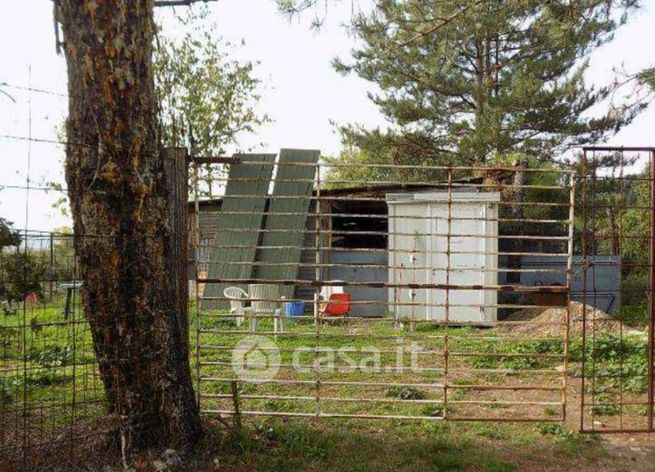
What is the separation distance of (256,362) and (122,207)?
4062 mm

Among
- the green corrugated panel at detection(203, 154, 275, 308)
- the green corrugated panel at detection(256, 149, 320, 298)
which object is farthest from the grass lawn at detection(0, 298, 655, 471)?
the green corrugated panel at detection(256, 149, 320, 298)

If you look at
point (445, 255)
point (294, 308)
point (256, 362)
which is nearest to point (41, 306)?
point (256, 362)

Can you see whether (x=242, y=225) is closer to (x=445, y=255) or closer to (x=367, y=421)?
(x=445, y=255)

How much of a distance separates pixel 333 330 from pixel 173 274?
6458mm

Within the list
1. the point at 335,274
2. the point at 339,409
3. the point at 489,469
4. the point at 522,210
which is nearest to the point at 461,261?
the point at 335,274

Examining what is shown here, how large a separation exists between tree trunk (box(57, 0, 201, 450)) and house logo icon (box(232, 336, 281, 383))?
2.62m

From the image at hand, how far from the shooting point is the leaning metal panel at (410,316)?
4.91 m

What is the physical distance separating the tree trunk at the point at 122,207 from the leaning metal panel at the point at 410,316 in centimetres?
77

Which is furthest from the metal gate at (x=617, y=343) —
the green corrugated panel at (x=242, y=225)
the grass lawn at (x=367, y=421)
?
the green corrugated panel at (x=242, y=225)

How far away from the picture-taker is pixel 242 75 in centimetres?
2128

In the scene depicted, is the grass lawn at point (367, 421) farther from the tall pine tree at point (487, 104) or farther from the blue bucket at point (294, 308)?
the tall pine tree at point (487, 104)

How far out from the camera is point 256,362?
24.1 feet

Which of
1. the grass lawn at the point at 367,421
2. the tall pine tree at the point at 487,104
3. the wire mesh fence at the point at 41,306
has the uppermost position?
the tall pine tree at the point at 487,104

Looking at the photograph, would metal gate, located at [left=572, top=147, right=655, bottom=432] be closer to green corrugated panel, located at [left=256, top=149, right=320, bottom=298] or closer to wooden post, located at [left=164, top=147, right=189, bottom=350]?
wooden post, located at [left=164, top=147, right=189, bottom=350]
